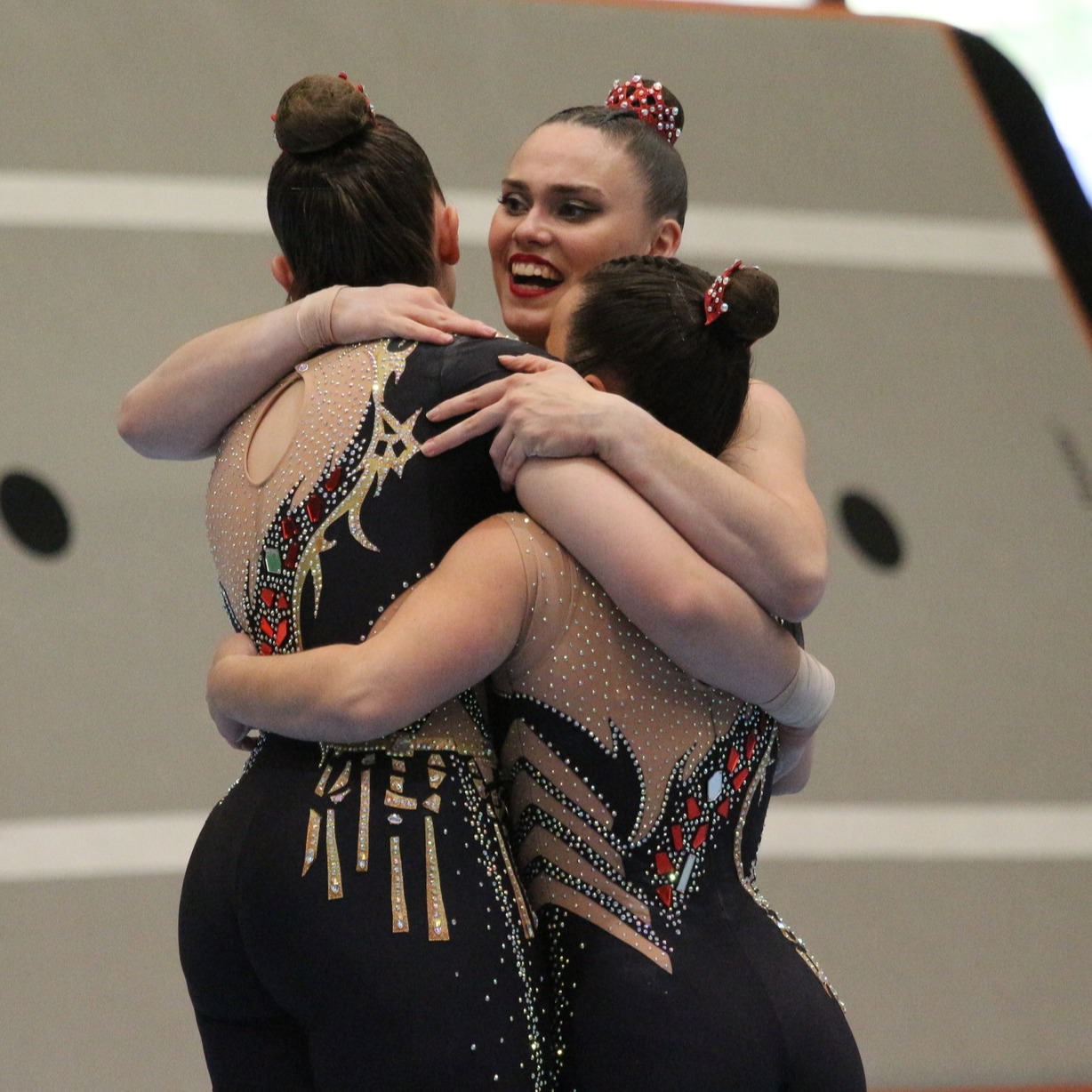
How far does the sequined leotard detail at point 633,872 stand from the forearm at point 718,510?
3.6 inches

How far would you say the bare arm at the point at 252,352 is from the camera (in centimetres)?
135

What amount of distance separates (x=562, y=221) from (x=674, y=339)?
57 cm

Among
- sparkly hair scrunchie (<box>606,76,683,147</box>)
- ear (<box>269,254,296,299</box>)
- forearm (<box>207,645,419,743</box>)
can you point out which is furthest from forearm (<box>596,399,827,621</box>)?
sparkly hair scrunchie (<box>606,76,683,147</box>)

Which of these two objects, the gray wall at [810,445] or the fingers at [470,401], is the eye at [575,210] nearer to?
the fingers at [470,401]

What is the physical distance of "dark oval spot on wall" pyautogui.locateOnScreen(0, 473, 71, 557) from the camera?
3215mm

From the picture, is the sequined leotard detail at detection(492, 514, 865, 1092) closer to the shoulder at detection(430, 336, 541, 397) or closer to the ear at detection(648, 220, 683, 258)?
the shoulder at detection(430, 336, 541, 397)

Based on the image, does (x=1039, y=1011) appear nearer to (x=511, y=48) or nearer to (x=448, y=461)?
(x=448, y=461)

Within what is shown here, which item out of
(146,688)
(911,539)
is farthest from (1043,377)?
(146,688)

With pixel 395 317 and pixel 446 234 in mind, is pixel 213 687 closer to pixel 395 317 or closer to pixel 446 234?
pixel 395 317

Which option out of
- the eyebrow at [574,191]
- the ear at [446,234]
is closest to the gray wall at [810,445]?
the eyebrow at [574,191]

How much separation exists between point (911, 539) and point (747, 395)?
211 centimetres

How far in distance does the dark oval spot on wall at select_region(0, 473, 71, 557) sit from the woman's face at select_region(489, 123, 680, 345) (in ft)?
5.38

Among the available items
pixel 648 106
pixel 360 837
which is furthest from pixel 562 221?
pixel 360 837

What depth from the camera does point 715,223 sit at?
376 cm
